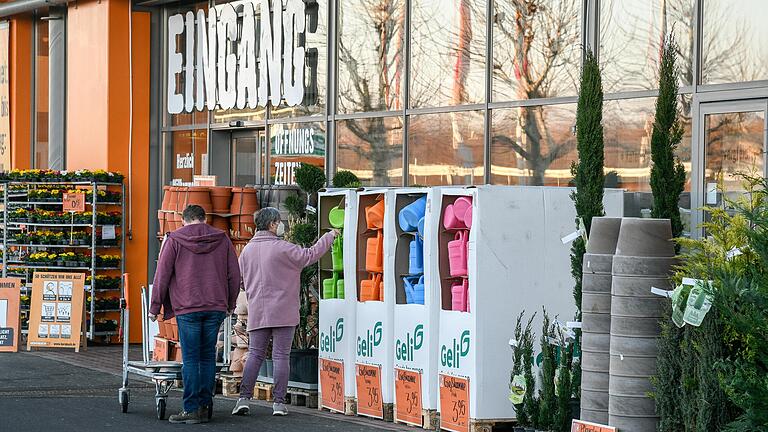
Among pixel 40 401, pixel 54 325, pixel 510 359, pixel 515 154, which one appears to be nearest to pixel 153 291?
pixel 40 401

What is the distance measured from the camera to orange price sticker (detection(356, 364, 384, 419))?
11.0 metres

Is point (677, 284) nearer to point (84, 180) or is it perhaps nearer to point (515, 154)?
point (515, 154)

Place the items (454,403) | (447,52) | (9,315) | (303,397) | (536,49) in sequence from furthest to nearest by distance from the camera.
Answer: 1. (9,315)
2. (447,52)
3. (536,49)
4. (303,397)
5. (454,403)

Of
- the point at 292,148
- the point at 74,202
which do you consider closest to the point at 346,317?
the point at 292,148

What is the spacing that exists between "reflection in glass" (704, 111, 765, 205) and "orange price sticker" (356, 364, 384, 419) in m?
3.18

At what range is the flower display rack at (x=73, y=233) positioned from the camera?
17953 millimetres

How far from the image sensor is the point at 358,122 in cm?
1550

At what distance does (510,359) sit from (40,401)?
15.6ft

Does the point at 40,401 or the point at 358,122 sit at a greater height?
the point at 358,122

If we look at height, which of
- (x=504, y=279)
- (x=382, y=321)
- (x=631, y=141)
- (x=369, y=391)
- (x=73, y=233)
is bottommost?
(x=369, y=391)

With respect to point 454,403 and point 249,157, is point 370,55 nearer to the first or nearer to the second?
point 249,157

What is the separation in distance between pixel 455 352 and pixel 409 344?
0.66 metres

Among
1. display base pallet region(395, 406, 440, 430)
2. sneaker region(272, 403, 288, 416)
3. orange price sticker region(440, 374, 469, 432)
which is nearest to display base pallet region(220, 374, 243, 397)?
sneaker region(272, 403, 288, 416)

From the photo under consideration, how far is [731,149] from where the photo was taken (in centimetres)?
1067
